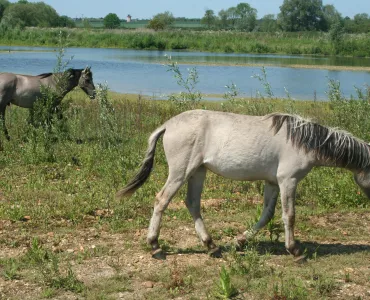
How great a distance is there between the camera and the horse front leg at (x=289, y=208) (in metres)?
6.25

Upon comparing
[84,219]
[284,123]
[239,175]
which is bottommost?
[84,219]

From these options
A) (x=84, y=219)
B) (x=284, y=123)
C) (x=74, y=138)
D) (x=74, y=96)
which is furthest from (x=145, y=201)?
(x=74, y=96)

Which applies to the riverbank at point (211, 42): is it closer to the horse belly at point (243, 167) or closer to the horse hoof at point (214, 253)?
the horse belly at point (243, 167)

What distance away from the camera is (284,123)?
6430 mm

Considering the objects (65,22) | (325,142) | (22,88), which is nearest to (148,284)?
(325,142)

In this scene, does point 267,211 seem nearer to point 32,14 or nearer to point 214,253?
point 214,253

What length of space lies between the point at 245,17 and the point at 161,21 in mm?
23742

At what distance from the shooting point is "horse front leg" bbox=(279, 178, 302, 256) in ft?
20.5

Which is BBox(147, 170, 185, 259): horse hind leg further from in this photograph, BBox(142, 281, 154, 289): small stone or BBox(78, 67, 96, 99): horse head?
BBox(78, 67, 96, 99): horse head

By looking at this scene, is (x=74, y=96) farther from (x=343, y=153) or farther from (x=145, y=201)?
(x=343, y=153)

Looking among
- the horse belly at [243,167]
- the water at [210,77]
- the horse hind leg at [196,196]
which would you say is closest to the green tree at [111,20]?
the water at [210,77]

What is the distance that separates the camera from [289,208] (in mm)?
6301

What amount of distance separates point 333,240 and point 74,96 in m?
13.7

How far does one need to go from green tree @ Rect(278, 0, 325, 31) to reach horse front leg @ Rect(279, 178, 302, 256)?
87.1m
